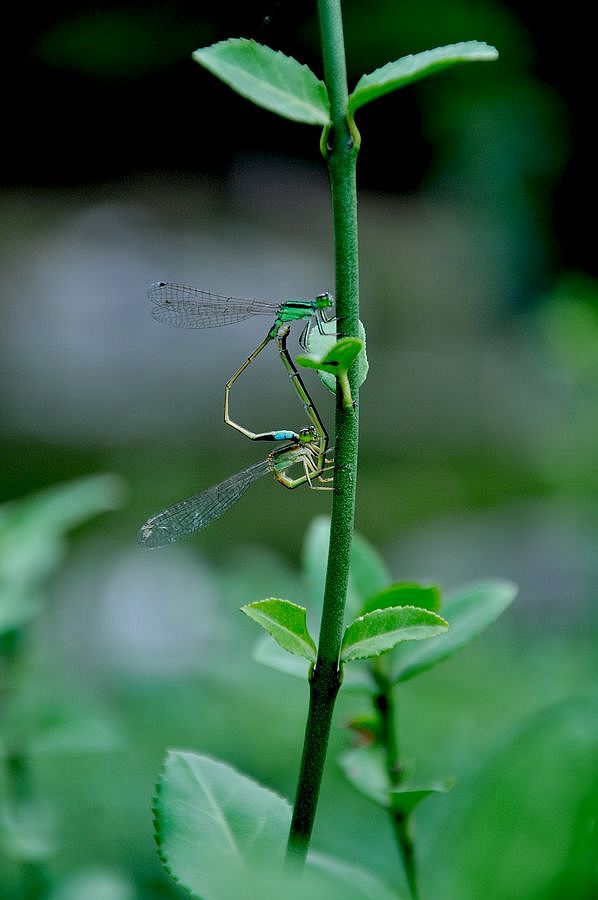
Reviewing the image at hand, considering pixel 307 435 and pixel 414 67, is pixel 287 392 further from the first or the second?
pixel 414 67

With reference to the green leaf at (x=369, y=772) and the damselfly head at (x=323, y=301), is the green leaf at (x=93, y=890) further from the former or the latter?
the damselfly head at (x=323, y=301)

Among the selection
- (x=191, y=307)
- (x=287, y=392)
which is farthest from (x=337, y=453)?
(x=287, y=392)

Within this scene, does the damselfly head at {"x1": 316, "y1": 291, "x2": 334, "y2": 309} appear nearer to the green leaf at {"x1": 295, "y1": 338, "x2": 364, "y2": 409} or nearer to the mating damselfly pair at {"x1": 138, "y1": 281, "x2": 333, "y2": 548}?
the mating damselfly pair at {"x1": 138, "y1": 281, "x2": 333, "y2": 548}

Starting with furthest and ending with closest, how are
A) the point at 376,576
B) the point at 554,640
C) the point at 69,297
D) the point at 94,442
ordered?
the point at 69,297 → the point at 94,442 → the point at 554,640 → the point at 376,576

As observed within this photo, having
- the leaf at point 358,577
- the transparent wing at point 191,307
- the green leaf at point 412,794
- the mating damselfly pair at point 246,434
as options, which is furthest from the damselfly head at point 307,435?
the transparent wing at point 191,307

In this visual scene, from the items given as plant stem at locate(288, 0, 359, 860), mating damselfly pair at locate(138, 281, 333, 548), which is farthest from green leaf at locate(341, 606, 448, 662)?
mating damselfly pair at locate(138, 281, 333, 548)

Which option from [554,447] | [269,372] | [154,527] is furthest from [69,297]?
[154,527]

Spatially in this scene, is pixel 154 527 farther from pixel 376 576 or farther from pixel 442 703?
pixel 442 703
